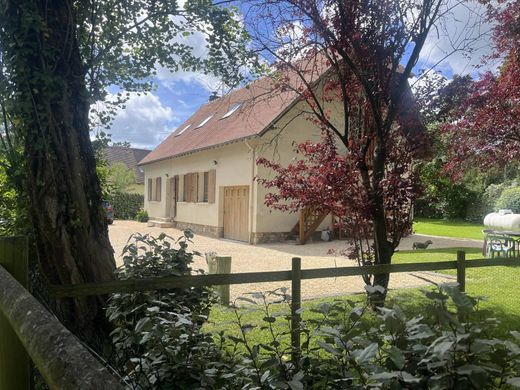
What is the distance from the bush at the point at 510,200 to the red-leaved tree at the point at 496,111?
1595 centimetres

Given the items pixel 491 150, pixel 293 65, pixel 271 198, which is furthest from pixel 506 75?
pixel 271 198

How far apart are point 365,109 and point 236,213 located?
10524 mm

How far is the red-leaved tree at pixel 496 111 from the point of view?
6.60 metres

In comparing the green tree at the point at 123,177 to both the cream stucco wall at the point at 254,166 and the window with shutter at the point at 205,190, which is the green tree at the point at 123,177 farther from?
the window with shutter at the point at 205,190

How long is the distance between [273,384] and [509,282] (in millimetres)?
8242

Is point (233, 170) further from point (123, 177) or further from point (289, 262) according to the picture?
point (123, 177)

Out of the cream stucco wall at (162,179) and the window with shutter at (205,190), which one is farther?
the cream stucco wall at (162,179)

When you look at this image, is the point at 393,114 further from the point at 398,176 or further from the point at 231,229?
the point at 231,229

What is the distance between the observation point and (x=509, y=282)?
26.4 ft

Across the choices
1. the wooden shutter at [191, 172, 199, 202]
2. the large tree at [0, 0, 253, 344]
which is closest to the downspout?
the wooden shutter at [191, 172, 199, 202]

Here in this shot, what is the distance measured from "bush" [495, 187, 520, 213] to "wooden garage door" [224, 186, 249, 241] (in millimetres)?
13882

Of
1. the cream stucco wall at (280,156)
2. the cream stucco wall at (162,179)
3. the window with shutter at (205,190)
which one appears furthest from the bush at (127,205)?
the cream stucco wall at (280,156)

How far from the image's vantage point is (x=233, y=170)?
15.7 m

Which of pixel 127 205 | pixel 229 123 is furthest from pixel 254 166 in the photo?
pixel 127 205
